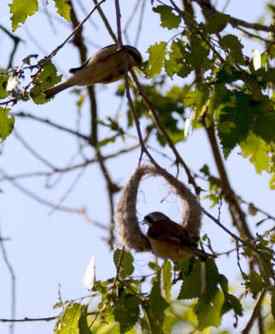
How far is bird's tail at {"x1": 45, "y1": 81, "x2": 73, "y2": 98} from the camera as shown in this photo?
2848 millimetres

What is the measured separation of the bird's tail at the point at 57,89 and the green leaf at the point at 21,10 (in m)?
0.19

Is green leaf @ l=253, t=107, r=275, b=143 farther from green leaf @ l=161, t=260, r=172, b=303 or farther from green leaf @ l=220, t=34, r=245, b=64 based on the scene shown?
green leaf @ l=161, t=260, r=172, b=303

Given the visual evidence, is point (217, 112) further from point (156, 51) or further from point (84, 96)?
point (84, 96)

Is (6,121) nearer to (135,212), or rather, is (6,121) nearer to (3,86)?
(3,86)

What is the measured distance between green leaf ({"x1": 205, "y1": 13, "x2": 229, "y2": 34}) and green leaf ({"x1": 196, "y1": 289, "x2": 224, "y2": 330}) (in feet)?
2.32

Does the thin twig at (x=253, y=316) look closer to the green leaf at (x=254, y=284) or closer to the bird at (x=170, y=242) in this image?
the green leaf at (x=254, y=284)

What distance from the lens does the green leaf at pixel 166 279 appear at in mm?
2682

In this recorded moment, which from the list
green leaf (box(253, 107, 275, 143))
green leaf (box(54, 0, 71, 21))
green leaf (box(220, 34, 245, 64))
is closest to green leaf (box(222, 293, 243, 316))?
green leaf (box(253, 107, 275, 143))

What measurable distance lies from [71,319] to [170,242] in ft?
1.17

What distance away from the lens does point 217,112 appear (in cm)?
271

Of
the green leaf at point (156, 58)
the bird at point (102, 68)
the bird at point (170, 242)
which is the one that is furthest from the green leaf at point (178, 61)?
the bird at point (170, 242)

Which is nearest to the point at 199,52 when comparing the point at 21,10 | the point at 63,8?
the point at 63,8

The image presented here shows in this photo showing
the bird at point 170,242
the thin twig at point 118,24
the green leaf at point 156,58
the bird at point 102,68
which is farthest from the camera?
the green leaf at point 156,58

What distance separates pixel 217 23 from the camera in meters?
2.82
